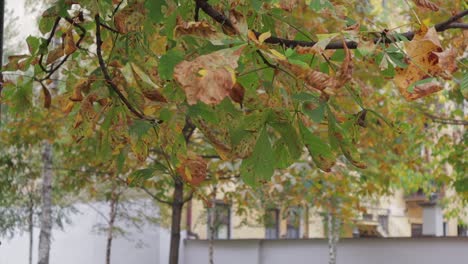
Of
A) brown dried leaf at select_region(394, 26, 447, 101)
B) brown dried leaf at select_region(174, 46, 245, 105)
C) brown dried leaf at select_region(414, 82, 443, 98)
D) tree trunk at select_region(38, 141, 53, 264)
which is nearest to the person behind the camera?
brown dried leaf at select_region(174, 46, 245, 105)

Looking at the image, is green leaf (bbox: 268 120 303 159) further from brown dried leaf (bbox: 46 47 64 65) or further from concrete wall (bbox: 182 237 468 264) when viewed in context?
concrete wall (bbox: 182 237 468 264)

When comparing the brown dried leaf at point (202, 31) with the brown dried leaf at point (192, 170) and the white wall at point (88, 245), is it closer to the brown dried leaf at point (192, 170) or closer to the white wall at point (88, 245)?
the brown dried leaf at point (192, 170)

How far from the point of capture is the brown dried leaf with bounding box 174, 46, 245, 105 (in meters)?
1.67

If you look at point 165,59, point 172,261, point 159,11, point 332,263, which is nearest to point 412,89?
point 165,59

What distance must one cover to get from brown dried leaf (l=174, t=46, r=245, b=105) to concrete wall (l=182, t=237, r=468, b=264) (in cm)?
1410

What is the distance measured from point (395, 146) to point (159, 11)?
32.6ft

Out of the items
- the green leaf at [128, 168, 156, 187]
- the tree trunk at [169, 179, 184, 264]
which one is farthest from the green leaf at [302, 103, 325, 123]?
the tree trunk at [169, 179, 184, 264]

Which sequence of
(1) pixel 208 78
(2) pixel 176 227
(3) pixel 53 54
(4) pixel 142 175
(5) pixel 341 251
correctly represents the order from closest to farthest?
(1) pixel 208 78 < (4) pixel 142 175 < (3) pixel 53 54 < (2) pixel 176 227 < (5) pixel 341 251

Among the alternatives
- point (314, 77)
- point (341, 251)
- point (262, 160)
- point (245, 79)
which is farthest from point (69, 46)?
point (341, 251)

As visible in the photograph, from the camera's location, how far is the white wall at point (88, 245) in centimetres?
1980

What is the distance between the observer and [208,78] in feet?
5.58

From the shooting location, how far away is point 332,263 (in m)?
16.9

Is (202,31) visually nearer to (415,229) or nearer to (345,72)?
(345,72)

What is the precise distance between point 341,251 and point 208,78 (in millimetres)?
16819
